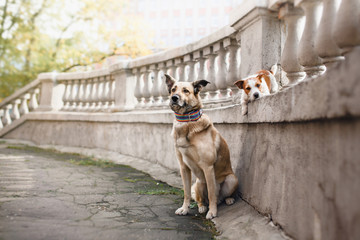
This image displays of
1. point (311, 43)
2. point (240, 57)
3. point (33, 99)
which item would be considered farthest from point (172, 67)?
point (33, 99)

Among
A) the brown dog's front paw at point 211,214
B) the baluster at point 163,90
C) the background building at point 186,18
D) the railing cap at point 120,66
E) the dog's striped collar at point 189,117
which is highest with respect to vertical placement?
the background building at point 186,18

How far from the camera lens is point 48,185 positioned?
4418 mm

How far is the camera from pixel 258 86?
10.9 ft

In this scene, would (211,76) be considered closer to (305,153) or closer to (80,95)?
(305,153)

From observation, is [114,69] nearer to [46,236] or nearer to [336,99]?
[46,236]

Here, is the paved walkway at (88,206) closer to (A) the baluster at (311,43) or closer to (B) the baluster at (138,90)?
(A) the baluster at (311,43)

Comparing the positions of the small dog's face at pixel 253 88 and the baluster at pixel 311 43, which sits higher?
the baluster at pixel 311 43

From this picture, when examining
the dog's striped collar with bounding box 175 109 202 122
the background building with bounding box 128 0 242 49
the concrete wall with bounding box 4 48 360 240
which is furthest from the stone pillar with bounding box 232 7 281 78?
the background building with bounding box 128 0 242 49

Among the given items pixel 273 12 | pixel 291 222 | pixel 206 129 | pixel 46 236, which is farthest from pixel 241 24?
pixel 46 236

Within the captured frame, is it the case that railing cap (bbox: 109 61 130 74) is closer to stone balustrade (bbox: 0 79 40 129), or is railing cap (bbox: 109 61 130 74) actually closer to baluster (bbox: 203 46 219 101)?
baluster (bbox: 203 46 219 101)

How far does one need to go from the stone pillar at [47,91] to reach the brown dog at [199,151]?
7106mm

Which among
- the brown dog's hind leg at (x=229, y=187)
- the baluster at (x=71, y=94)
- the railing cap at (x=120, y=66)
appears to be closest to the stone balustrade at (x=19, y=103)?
the baluster at (x=71, y=94)

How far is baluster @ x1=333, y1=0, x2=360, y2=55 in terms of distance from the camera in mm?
1790

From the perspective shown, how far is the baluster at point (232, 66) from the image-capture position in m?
4.39
